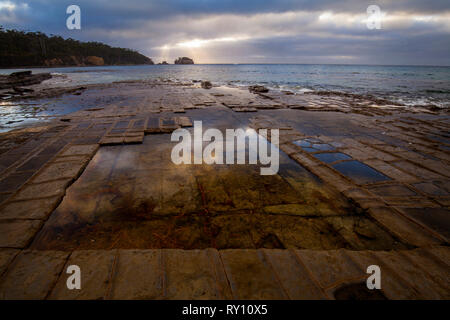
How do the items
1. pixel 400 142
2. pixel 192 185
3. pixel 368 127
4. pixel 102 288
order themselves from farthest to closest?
pixel 368 127 → pixel 400 142 → pixel 192 185 → pixel 102 288

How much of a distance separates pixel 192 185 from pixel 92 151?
281 cm

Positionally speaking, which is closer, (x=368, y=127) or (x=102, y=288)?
(x=102, y=288)

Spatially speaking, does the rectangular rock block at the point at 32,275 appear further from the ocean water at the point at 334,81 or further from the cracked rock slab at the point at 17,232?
the ocean water at the point at 334,81

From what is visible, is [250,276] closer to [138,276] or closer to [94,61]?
[138,276]

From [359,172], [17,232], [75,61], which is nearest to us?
[17,232]

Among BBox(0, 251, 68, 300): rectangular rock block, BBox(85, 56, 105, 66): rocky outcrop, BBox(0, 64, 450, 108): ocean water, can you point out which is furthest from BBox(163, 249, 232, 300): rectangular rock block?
BBox(85, 56, 105, 66): rocky outcrop

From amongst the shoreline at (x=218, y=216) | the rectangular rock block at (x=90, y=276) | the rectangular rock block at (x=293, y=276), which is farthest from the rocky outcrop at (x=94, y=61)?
the rectangular rock block at (x=293, y=276)

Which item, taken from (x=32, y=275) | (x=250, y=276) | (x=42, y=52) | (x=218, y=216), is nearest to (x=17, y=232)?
(x=32, y=275)

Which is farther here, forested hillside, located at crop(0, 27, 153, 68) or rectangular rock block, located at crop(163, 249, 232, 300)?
forested hillside, located at crop(0, 27, 153, 68)

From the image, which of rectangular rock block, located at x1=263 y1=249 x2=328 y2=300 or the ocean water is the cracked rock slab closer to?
rectangular rock block, located at x1=263 y1=249 x2=328 y2=300

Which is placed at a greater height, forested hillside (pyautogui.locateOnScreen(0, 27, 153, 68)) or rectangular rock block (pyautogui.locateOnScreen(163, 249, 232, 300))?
forested hillside (pyautogui.locateOnScreen(0, 27, 153, 68))
